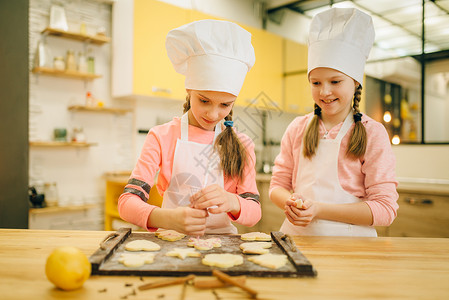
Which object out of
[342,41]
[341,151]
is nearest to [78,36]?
[342,41]

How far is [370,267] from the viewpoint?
0.81 metres

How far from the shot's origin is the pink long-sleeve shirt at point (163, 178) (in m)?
1.05

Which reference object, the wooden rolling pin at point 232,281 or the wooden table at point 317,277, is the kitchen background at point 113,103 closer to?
the wooden table at point 317,277

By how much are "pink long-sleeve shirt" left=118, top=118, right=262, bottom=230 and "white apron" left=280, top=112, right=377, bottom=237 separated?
229mm

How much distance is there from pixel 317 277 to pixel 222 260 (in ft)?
0.67

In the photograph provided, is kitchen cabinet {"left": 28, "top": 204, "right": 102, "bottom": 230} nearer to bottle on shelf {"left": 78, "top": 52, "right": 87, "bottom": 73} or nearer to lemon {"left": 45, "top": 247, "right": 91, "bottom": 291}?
bottle on shelf {"left": 78, "top": 52, "right": 87, "bottom": 73}

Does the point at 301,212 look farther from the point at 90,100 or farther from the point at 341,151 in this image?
the point at 90,100

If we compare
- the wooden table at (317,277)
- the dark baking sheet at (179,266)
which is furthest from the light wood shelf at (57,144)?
the dark baking sheet at (179,266)

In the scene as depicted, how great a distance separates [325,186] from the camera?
1308 millimetres

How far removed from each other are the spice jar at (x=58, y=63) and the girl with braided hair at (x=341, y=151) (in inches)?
82.8

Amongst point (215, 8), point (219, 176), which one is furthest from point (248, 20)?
point (219, 176)

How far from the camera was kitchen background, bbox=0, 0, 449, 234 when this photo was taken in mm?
2793

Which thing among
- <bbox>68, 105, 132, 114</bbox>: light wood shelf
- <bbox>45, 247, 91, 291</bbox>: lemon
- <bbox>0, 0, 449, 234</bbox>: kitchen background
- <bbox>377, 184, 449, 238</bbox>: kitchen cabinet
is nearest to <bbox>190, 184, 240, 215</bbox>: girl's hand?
<bbox>45, 247, 91, 291</bbox>: lemon

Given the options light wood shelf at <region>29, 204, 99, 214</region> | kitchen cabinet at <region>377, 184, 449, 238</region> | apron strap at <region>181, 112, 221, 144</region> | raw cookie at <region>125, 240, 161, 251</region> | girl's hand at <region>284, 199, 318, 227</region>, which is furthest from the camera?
light wood shelf at <region>29, 204, 99, 214</region>
